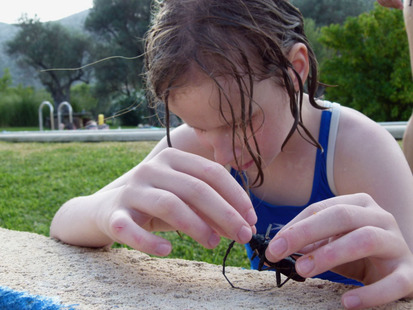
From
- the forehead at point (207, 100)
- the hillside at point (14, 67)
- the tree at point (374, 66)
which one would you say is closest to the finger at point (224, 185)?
the forehead at point (207, 100)

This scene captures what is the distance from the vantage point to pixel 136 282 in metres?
1.40

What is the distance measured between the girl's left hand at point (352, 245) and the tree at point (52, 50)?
31198mm

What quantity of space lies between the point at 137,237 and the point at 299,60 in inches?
34.6

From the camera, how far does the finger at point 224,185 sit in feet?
4.00

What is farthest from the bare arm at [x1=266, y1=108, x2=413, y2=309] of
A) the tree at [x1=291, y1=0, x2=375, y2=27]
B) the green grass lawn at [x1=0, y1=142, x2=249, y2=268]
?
the tree at [x1=291, y1=0, x2=375, y2=27]

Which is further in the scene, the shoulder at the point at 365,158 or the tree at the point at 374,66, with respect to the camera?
the tree at the point at 374,66

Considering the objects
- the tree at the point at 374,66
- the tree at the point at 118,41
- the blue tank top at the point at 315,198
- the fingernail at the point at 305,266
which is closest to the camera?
the fingernail at the point at 305,266

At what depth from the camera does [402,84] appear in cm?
1246

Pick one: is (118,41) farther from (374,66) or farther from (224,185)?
(224,185)

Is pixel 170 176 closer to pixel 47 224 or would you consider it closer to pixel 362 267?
pixel 362 267

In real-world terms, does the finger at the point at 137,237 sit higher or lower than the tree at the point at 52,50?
lower

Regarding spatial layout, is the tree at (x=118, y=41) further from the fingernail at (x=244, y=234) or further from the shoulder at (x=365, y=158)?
the fingernail at (x=244, y=234)

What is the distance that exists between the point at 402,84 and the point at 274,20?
1207 centimetres

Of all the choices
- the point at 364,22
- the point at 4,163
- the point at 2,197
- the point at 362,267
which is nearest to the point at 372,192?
the point at 362,267
